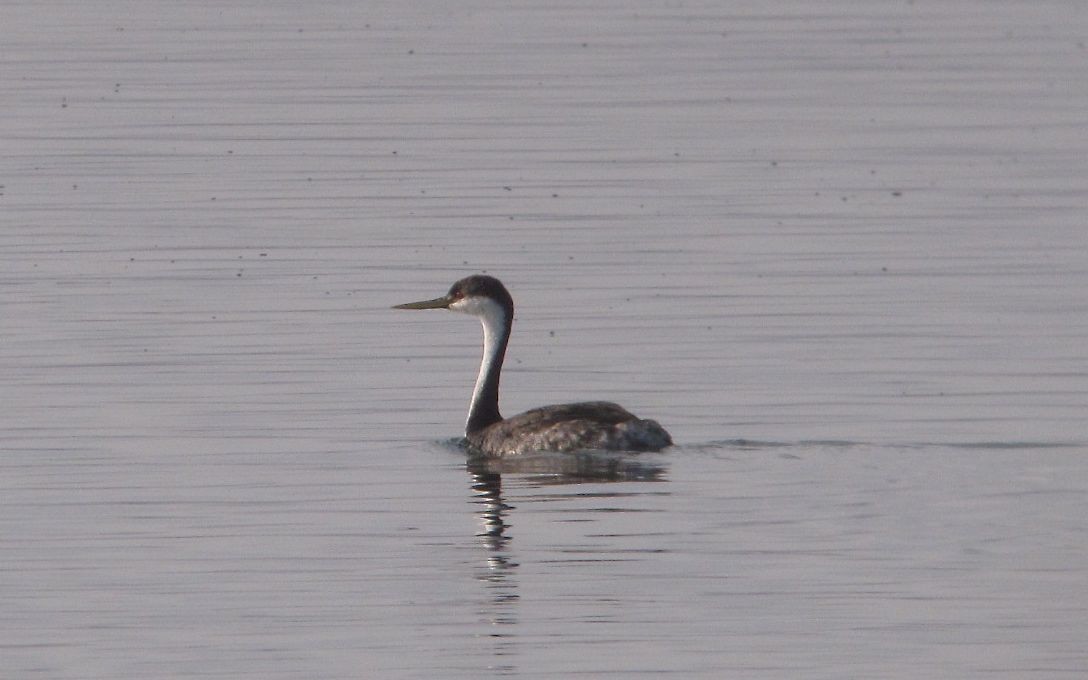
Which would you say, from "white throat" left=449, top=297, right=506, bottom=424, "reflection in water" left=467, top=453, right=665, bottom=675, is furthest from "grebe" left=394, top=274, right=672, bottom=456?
"reflection in water" left=467, top=453, right=665, bottom=675

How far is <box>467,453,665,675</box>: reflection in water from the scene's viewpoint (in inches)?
521

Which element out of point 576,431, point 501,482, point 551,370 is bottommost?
point 501,482

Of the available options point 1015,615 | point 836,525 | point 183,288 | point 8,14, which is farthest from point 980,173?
point 8,14

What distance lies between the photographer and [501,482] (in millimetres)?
17016

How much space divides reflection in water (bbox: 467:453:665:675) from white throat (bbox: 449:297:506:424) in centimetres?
132

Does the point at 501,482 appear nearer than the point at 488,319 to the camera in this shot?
Yes

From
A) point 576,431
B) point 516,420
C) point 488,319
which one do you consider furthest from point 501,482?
point 488,319

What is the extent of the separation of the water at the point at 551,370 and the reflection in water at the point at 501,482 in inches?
1.8

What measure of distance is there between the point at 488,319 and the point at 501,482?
255 centimetres

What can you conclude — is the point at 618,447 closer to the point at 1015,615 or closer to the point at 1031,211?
the point at 1015,615

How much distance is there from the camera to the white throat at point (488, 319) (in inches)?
754

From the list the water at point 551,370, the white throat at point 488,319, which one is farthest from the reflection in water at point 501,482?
the white throat at point 488,319

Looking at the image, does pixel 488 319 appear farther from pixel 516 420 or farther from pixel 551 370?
pixel 551 370

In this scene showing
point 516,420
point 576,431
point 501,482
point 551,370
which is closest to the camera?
point 501,482
